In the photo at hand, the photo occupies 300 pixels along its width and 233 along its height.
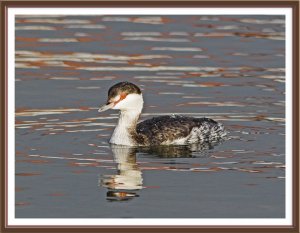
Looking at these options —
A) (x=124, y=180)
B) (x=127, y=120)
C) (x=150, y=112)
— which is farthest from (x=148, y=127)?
(x=124, y=180)

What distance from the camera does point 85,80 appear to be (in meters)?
25.0

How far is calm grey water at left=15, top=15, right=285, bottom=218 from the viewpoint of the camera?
16.8 meters

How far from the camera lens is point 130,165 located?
1895 centimetres

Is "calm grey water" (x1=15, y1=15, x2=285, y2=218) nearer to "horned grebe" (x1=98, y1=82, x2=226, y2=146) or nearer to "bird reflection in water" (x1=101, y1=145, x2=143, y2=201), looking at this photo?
"bird reflection in water" (x1=101, y1=145, x2=143, y2=201)

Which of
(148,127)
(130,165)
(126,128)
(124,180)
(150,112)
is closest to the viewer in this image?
(124,180)

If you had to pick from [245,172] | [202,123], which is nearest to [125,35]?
[202,123]

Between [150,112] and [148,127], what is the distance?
6.37ft

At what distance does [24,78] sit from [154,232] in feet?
35.3

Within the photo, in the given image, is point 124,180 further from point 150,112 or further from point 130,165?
point 150,112

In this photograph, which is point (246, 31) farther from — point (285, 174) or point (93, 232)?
point (93, 232)

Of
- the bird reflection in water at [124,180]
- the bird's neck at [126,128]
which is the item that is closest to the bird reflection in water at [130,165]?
the bird reflection in water at [124,180]

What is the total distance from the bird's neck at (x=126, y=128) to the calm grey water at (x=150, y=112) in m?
0.23

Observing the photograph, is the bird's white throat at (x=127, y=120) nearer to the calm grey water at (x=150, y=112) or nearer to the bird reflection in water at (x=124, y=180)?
the calm grey water at (x=150, y=112)

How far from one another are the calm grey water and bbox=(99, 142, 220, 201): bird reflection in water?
0.07 ft
